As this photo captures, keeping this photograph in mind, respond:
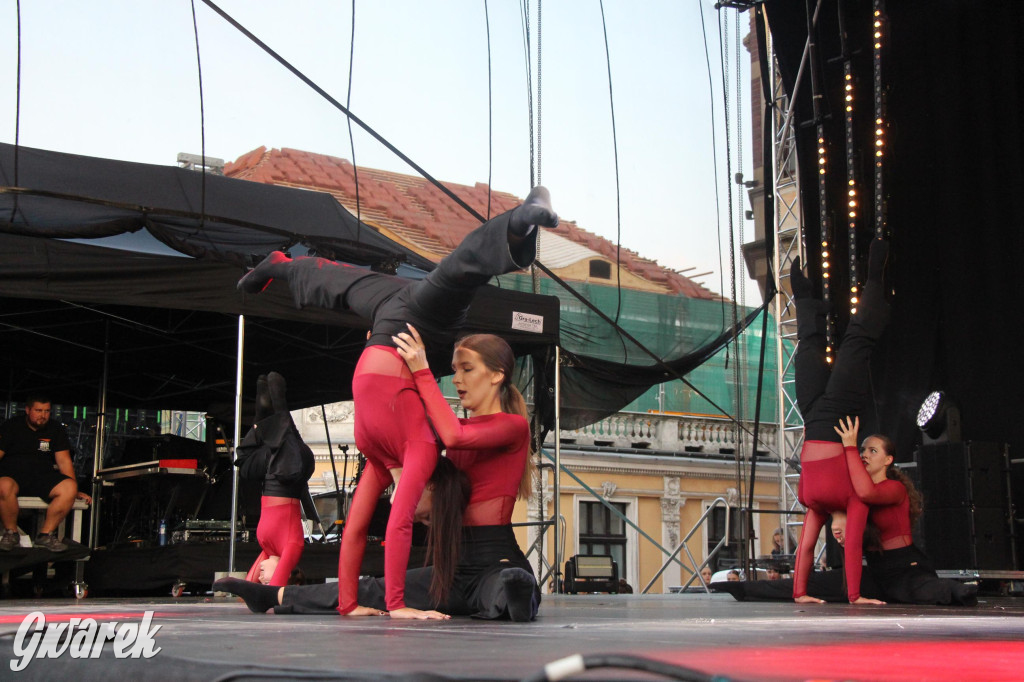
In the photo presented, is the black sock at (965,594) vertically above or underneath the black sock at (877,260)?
underneath

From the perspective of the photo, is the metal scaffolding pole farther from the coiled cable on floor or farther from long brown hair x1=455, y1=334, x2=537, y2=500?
the coiled cable on floor

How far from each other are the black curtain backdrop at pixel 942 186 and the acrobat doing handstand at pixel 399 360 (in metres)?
4.92

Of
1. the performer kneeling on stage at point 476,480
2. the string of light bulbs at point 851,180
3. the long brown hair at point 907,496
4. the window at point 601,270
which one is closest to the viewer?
the performer kneeling on stage at point 476,480

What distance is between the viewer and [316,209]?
27.1ft

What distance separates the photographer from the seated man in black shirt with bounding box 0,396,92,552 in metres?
6.70

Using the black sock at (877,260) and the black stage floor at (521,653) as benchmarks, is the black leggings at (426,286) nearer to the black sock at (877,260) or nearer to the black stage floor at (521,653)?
the black stage floor at (521,653)

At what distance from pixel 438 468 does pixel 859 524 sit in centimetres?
303

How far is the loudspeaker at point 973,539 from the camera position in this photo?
6.75 m

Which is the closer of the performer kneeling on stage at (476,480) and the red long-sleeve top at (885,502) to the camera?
the performer kneeling on stage at (476,480)

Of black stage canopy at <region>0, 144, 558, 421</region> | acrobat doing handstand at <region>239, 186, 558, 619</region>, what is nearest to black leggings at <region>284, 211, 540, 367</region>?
acrobat doing handstand at <region>239, 186, 558, 619</region>

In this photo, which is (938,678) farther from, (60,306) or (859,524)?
(60,306)

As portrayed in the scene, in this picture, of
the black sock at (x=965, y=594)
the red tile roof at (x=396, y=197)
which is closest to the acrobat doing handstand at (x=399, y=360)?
the black sock at (x=965, y=594)

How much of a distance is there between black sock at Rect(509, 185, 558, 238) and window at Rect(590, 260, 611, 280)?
539 inches

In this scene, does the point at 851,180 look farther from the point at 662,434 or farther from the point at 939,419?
the point at 662,434
